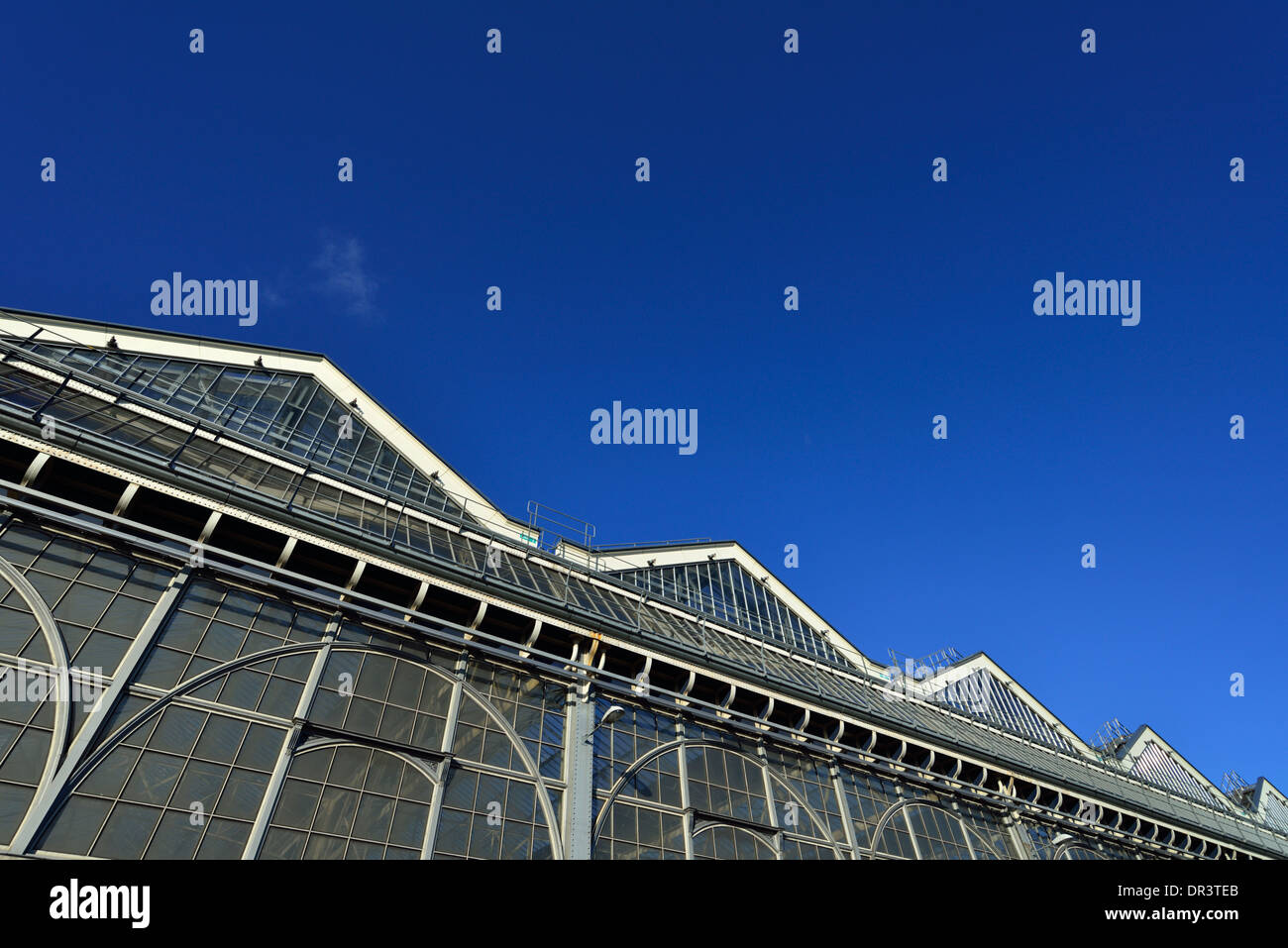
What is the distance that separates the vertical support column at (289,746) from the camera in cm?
1325

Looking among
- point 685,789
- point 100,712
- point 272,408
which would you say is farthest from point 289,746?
point 272,408

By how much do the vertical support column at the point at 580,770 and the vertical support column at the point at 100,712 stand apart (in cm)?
1017

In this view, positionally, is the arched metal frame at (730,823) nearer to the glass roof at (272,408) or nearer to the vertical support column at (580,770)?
the vertical support column at (580,770)

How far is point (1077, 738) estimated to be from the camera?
2192 inches

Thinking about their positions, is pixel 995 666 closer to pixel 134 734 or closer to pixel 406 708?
pixel 406 708

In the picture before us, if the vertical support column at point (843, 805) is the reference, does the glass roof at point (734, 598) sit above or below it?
above

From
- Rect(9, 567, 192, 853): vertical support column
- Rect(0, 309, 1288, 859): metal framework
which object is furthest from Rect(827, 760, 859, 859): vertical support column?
Rect(9, 567, 192, 853): vertical support column

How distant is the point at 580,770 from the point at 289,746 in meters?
7.24

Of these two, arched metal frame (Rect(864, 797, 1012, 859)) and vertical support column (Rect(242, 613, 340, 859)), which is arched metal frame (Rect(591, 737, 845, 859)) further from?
vertical support column (Rect(242, 613, 340, 859))

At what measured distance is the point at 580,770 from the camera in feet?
60.1

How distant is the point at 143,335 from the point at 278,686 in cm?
1566

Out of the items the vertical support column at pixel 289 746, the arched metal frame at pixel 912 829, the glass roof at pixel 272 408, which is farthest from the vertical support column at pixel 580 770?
the arched metal frame at pixel 912 829
